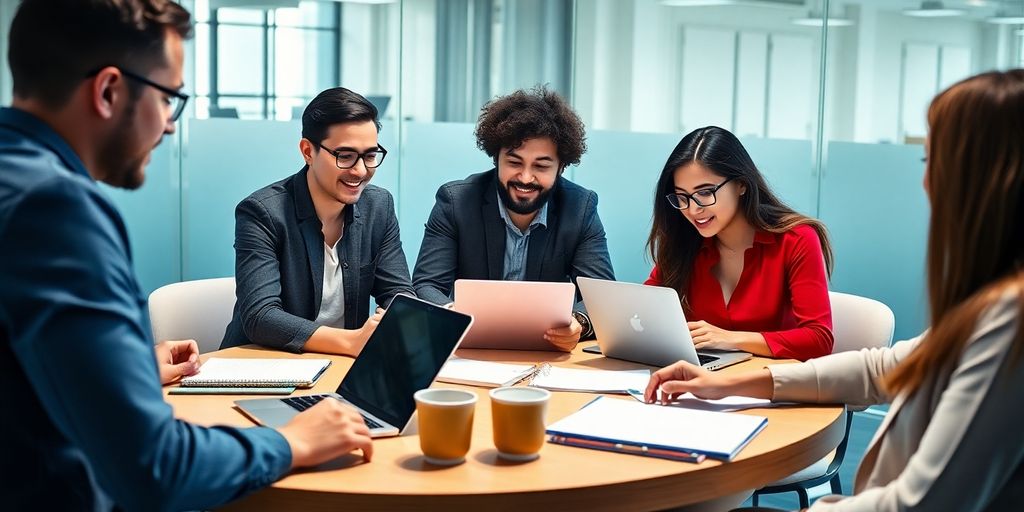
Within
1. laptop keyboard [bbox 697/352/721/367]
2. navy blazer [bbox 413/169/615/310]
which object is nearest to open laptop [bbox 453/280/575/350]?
laptop keyboard [bbox 697/352/721/367]

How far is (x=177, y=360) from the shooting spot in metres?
2.20

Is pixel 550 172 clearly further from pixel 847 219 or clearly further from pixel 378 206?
pixel 847 219

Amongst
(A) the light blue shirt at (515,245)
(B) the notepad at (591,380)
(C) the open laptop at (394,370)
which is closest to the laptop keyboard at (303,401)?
(C) the open laptop at (394,370)

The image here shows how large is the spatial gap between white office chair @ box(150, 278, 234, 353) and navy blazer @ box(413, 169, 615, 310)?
619 millimetres

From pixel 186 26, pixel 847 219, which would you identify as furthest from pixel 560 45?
pixel 186 26

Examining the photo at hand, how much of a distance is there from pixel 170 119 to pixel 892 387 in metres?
1.13

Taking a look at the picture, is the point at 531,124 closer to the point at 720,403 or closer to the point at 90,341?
the point at 720,403

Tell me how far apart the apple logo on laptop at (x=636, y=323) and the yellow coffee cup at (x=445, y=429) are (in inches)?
32.0

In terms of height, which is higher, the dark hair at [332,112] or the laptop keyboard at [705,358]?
the dark hair at [332,112]

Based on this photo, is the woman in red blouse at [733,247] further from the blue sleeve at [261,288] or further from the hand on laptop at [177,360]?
the hand on laptop at [177,360]

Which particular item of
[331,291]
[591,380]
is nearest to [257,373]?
[591,380]

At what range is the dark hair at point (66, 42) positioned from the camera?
1.35 meters

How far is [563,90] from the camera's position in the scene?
18.8 feet

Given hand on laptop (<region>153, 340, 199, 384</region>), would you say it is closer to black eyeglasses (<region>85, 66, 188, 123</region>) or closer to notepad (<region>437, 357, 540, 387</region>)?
notepad (<region>437, 357, 540, 387</region>)
